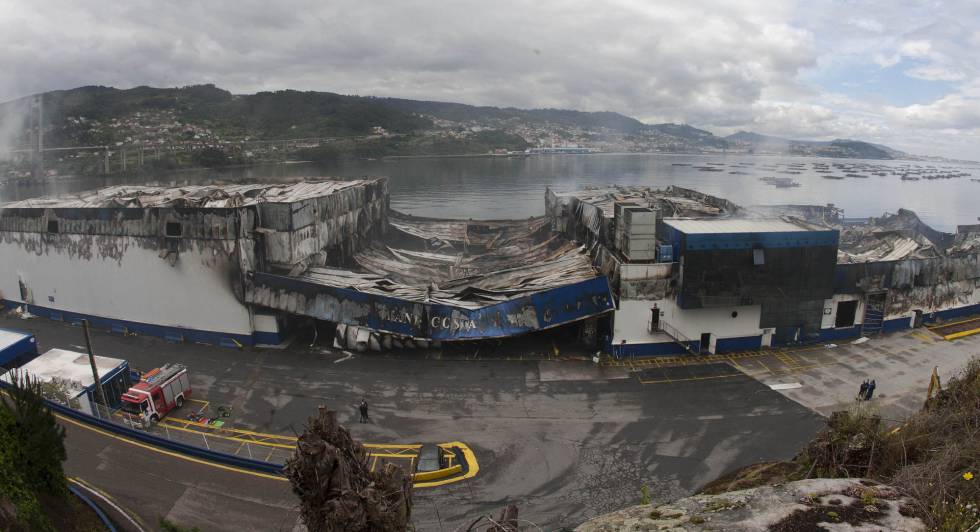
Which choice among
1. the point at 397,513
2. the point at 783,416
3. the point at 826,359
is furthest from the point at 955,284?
the point at 397,513

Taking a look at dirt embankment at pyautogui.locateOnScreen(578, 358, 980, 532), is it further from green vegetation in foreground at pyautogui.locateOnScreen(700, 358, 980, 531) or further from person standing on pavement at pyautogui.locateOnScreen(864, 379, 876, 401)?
person standing on pavement at pyautogui.locateOnScreen(864, 379, 876, 401)

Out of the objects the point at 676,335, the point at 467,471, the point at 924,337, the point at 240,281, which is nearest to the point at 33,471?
the point at 467,471

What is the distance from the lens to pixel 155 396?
22.1 metres

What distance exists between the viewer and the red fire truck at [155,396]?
71.7 feet

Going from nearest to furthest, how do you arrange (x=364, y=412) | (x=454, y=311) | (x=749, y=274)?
(x=364, y=412), (x=454, y=311), (x=749, y=274)

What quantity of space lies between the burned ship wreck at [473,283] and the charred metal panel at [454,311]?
74 millimetres

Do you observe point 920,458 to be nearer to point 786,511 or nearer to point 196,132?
point 786,511

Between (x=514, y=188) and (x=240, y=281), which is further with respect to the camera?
(x=514, y=188)

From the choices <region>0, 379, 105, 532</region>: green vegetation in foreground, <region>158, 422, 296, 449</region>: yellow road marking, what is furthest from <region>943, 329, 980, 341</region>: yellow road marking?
<region>0, 379, 105, 532</region>: green vegetation in foreground

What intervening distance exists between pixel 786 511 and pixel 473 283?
25353mm

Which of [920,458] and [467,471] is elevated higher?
[920,458]

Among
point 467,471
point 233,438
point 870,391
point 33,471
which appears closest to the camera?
point 33,471

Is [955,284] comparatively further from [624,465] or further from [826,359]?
[624,465]

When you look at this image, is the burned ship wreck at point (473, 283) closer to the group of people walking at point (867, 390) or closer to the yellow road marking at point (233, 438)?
the group of people walking at point (867, 390)
